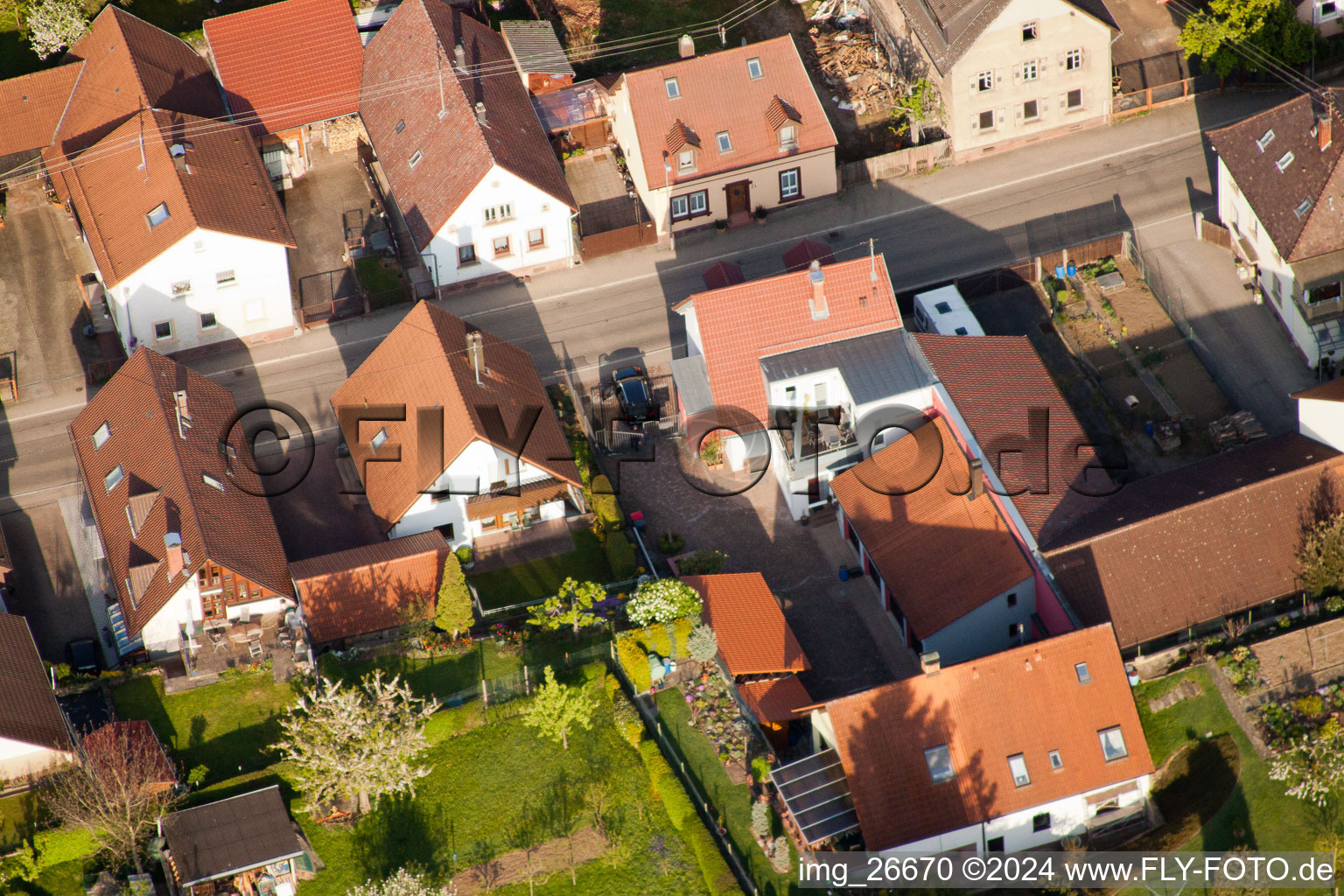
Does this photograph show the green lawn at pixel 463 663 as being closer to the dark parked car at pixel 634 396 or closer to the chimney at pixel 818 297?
the dark parked car at pixel 634 396

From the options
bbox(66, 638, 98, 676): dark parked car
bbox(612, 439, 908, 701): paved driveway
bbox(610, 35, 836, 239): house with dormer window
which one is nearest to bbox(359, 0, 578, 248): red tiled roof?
bbox(610, 35, 836, 239): house with dormer window

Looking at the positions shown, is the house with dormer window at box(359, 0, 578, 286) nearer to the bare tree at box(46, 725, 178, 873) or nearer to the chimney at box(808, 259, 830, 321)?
the chimney at box(808, 259, 830, 321)

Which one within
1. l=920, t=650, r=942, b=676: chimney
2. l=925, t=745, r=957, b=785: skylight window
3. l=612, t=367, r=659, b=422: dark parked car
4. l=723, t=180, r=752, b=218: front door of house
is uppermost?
l=723, t=180, r=752, b=218: front door of house

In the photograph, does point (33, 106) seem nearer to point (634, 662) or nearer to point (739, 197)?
point (739, 197)

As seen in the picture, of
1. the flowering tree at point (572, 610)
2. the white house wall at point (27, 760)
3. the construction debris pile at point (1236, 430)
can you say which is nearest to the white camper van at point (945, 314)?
the construction debris pile at point (1236, 430)

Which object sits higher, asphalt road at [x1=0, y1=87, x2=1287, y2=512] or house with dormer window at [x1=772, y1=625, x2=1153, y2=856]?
asphalt road at [x1=0, y1=87, x2=1287, y2=512]

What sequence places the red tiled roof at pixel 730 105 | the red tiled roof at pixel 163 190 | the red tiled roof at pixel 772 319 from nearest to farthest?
the red tiled roof at pixel 772 319 < the red tiled roof at pixel 163 190 < the red tiled roof at pixel 730 105

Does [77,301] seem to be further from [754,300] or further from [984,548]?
[984,548]
